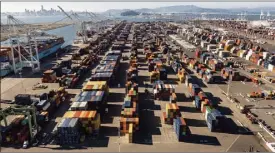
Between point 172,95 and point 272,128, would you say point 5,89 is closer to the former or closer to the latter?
point 172,95

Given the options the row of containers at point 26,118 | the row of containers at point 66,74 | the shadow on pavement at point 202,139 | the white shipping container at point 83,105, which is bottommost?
the shadow on pavement at point 202,139

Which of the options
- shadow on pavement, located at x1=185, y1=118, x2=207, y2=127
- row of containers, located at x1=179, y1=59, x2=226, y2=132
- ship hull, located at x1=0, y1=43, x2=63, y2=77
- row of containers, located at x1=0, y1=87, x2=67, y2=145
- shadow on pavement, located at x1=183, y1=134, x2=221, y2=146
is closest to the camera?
shadow on pavement, located at x1=183, y1=134, x2=221, y2=146

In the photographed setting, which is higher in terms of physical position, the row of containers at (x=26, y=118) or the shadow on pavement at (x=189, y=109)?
the row of containers at (x=26, y=118)

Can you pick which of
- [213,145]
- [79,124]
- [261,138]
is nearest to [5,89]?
[79,124]

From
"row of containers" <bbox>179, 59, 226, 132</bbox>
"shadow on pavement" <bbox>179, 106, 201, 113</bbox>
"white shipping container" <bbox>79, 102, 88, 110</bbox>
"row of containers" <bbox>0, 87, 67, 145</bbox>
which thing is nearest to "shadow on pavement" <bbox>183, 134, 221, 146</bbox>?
"row of containers" <bbox>179, 59, 226, 132</bbox>

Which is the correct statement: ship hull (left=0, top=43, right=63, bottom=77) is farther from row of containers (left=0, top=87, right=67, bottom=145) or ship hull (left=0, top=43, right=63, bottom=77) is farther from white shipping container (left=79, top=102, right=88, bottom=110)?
white shipping container (left=79, top=102, right=88, bottom=110)

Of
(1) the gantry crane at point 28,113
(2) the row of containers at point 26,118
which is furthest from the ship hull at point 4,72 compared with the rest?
(1) the gantry crane at point 28,113

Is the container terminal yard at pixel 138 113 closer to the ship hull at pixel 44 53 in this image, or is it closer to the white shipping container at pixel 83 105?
the white shipping container at pixel 83 105

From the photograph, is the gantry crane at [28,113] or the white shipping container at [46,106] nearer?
the gantry crane at [28,113]
